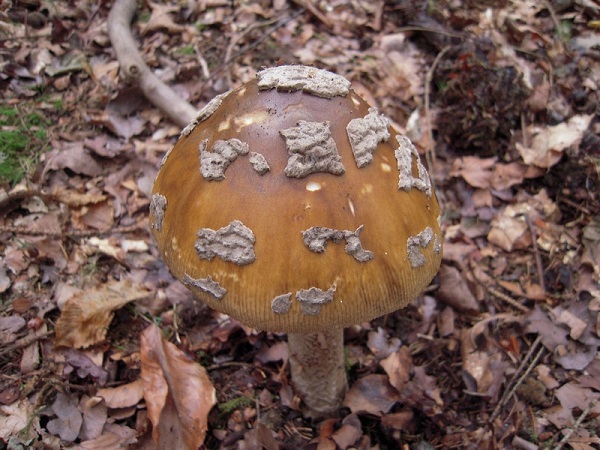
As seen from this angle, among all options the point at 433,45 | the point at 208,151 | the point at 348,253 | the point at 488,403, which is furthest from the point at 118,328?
the point at 433,45

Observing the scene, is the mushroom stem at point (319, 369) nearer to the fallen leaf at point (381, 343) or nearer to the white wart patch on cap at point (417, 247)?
the fallen leaf at point (381, 343)

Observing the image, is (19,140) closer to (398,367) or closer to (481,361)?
(398,367)

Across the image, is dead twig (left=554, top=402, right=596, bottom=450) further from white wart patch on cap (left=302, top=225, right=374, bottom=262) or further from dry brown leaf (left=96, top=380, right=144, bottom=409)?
dry brown leaf (left=96, top=380, right=144, bottom=409)

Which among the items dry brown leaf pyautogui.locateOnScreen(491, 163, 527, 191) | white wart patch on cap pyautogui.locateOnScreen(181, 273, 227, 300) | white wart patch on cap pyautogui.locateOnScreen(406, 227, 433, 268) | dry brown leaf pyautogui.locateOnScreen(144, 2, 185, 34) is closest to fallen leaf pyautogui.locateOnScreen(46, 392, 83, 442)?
white wart patch on cap pyautogui.locateOnScreen(181, 273, 227, 300)

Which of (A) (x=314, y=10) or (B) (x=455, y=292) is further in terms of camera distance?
(A) (x=314, y=10)

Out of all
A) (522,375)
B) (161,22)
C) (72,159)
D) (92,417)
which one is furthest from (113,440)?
(161,22)

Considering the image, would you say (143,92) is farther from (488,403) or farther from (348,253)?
(488,403)

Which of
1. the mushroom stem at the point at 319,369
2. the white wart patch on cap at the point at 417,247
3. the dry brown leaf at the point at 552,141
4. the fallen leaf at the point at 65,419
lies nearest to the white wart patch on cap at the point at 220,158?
the white wart patch on cap at the point at 417,247

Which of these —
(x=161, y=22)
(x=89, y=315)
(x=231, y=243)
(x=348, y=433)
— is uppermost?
(x=231, y=243)
